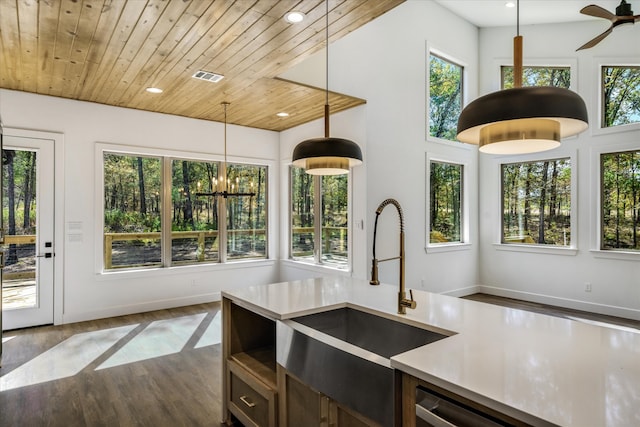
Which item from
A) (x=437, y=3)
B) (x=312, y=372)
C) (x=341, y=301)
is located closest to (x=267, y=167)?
(x=437, y=3)

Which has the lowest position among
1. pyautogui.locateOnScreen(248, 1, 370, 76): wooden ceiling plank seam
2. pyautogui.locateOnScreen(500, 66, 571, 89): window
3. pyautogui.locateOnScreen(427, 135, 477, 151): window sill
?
pyautogui.locateOnScreen(427, 135, 477, 151): window sill

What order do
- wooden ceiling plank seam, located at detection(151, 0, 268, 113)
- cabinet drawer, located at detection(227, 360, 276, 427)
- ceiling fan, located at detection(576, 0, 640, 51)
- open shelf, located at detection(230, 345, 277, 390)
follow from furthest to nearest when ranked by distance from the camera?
ceiling fan, located at detection(576, 0, 640, 51)
wooden ceiling plank seam, located at detection(151, 0, 268, 113)
open shelf, located at detection(230, 345, 277, 390)
cabinet drawer, located at detection(227, 360, 276, 427)

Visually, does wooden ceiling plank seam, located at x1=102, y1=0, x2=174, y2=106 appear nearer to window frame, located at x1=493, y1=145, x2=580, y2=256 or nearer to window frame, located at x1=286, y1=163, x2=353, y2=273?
window frame, located at x1=286, y1=163, x2=353, y2=273

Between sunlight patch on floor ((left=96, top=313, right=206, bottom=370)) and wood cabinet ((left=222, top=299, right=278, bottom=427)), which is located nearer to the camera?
wood cabinet ((left=222, top=299, right=278, bottom=427))

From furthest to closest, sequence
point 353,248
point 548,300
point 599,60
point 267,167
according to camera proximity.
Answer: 1. point 267,167
2. point 548,300
3. point 599,60
4. point 353,248

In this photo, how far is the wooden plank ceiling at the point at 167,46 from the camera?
8.68 ft

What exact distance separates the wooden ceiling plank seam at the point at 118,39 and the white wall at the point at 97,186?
2.32 ft

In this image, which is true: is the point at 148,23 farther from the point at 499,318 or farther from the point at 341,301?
the point at 499,318

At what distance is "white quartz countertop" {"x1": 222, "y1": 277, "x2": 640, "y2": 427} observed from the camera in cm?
99

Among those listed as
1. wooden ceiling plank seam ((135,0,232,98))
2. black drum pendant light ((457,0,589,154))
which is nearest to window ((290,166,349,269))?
wooden ceiling plank seam ((135,0,232,98))

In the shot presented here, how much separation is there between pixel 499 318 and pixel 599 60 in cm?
555

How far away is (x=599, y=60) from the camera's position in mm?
5496

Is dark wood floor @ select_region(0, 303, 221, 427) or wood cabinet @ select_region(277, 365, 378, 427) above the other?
wood cabinet @ select_region(277, 365, 378, 427)

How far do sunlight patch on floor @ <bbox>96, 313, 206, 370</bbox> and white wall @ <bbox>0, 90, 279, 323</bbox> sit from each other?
28.8 inches
